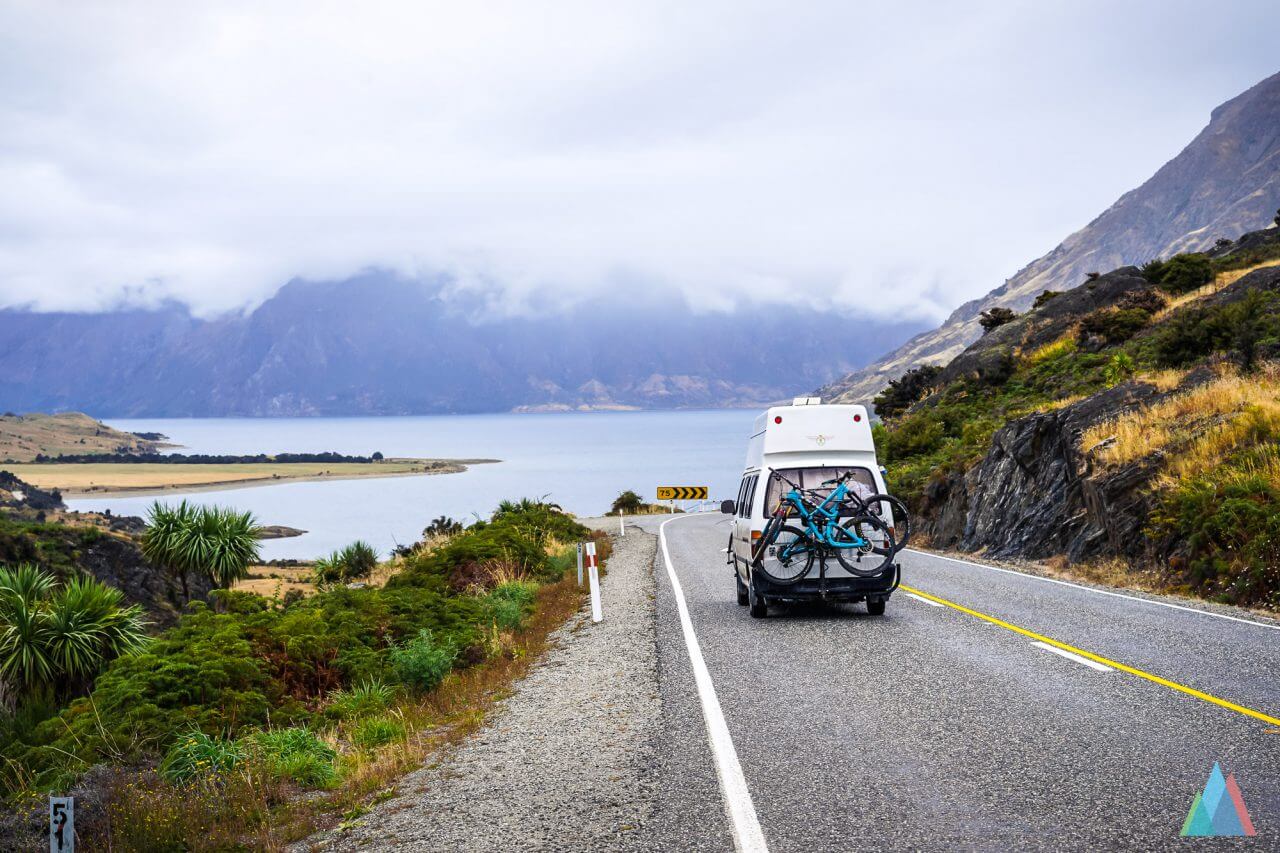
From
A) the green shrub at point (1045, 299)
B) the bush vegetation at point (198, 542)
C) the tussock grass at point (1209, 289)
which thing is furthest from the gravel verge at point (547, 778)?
the green shrub at point (1045, 299)

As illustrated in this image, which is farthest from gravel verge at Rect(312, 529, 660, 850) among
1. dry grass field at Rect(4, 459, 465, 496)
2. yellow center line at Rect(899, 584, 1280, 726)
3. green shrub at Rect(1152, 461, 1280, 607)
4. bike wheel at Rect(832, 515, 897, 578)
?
dry grass field at Rect(4, 459, 465, 496)

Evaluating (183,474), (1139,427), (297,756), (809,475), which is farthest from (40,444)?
(297,756)

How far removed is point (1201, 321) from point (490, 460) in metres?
156

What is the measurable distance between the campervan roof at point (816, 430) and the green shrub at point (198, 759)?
26.1ft

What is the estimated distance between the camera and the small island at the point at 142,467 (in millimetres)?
132250

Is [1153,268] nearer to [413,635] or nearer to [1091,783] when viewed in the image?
[413,635]

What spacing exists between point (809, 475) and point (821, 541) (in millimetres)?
1369

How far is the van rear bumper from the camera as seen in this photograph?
41.4 ft

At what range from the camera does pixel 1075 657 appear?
9516mm

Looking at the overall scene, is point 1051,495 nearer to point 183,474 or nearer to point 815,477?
point 815,477

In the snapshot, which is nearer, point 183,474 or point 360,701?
point 360,701

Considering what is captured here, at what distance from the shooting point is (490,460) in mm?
176750

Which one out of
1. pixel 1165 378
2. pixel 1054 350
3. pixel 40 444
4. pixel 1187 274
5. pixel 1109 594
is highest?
pixel 1187 274

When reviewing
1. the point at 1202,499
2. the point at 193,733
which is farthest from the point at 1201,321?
the point at 193,733
